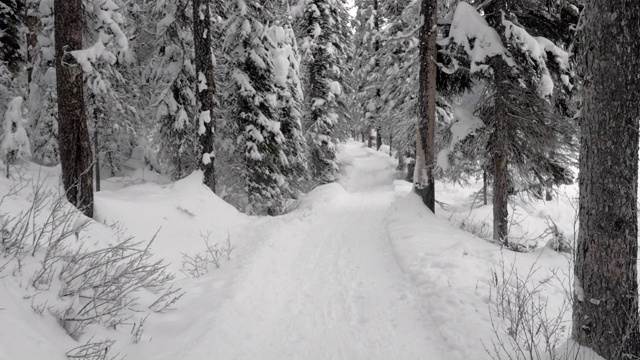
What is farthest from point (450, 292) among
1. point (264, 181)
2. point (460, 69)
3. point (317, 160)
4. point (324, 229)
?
point (317, 160)

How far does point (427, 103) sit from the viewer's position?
10531mm

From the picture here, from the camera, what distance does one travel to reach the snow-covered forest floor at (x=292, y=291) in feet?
12.1

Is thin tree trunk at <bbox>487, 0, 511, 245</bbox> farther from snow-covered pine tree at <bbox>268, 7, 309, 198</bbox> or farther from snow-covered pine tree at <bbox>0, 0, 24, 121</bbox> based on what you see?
Result: snow-covered pine tree at <bbox>0, 0, 24, 121</bbox>

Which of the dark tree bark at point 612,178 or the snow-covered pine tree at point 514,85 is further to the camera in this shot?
the snow-covered pine tree at point 514,85

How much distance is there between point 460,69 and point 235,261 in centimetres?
800

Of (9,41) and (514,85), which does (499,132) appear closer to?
(514,85)

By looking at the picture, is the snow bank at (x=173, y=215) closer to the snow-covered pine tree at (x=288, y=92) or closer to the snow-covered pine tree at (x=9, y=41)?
the snow-covered pine tree at (x=288, y=92)

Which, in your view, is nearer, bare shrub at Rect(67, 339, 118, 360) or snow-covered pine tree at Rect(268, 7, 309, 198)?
bare shrub at Rect(67, 339, 118, 360)

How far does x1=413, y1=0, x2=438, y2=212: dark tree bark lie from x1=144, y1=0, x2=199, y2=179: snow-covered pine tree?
24.3 feet

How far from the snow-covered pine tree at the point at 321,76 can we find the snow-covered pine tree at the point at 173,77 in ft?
26.9

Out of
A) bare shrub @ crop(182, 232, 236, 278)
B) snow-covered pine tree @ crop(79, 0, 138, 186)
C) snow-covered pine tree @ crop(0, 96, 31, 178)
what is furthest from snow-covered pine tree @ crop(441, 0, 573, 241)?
snow-covered pine tree @ crop(0, 96, 31, 178)

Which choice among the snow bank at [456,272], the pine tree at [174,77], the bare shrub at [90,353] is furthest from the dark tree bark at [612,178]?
the pine tree at [174,77]

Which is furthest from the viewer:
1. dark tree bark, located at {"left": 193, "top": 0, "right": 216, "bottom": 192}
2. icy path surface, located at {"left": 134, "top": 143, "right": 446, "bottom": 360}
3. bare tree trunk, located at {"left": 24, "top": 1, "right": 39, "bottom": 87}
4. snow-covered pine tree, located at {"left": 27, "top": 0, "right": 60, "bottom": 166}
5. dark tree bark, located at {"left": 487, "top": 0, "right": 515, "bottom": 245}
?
bare tree trunk, located at {"left": 24, "top": 1, "right": 39, "bottom": 87}

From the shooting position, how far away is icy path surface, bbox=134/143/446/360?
4.19m
